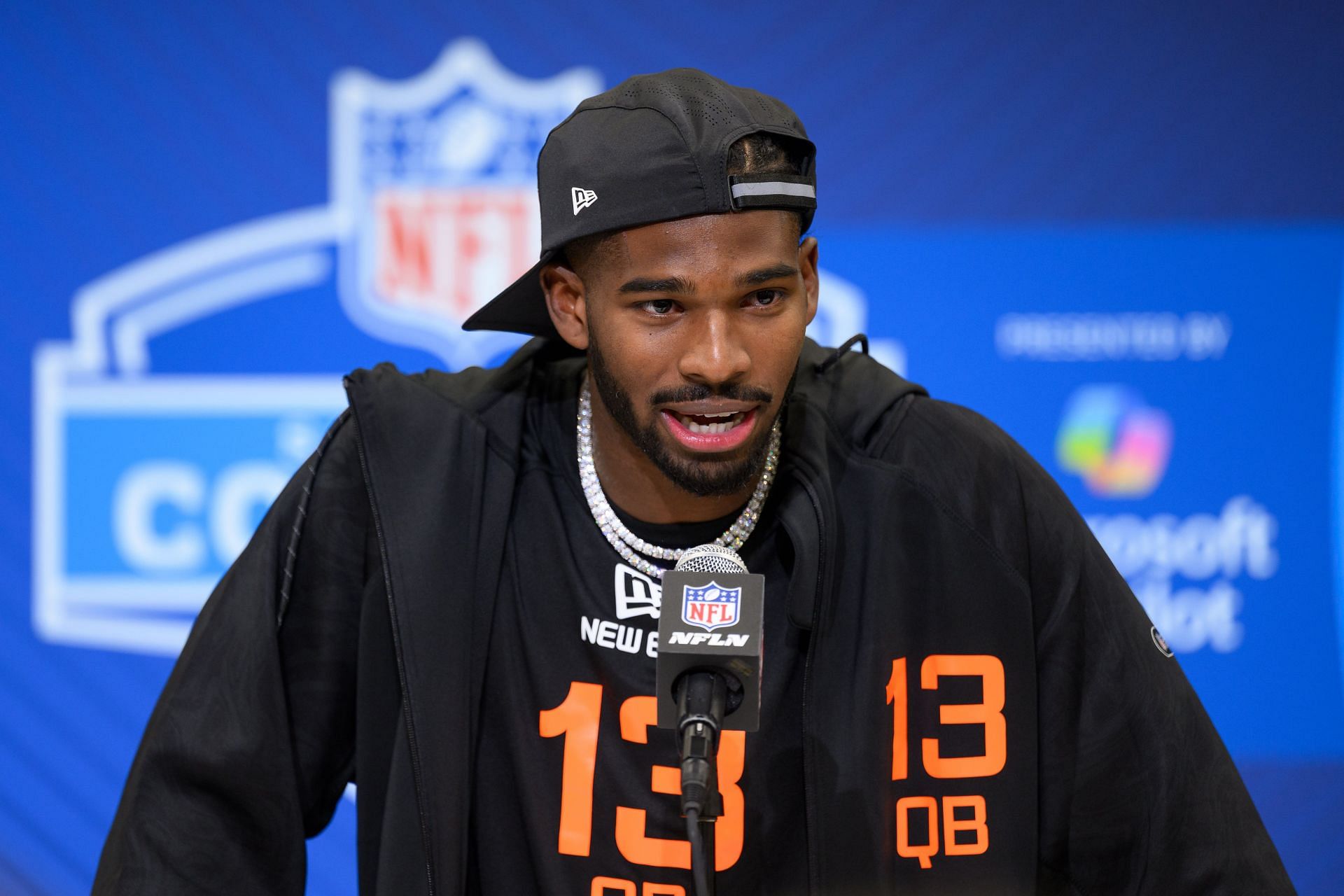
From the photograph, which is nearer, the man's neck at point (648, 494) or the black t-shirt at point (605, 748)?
the black t-shirt at point (605, 748)

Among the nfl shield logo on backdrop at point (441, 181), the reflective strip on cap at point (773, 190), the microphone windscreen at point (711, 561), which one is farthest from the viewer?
the nfl shield logo on backdrop at point (441, 181)

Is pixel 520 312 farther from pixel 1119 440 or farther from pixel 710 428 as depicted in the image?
pixel 1119 440

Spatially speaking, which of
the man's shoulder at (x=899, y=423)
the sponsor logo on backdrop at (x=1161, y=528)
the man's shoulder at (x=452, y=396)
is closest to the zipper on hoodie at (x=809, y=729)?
the man's shoulder at (x=899, y=423)

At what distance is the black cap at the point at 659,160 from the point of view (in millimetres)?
1195

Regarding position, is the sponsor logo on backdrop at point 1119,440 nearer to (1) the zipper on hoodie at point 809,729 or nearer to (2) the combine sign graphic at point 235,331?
(2) the combine sign graphic at point 235,331

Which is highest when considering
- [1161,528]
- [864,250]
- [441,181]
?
[441,181]

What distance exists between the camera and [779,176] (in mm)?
1231

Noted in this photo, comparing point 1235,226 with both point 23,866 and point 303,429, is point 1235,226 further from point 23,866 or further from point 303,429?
point 23,866

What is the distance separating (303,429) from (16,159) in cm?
80

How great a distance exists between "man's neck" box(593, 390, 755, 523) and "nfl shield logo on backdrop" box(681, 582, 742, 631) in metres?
0.37

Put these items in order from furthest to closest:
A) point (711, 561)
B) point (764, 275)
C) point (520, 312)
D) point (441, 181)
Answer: point (441, 181)
point (520, 312)
point (764, 275)
point (711, 561)

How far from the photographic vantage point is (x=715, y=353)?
1.20m

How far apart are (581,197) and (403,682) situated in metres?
0.53

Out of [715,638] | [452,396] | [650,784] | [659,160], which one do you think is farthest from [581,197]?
[650,784]
